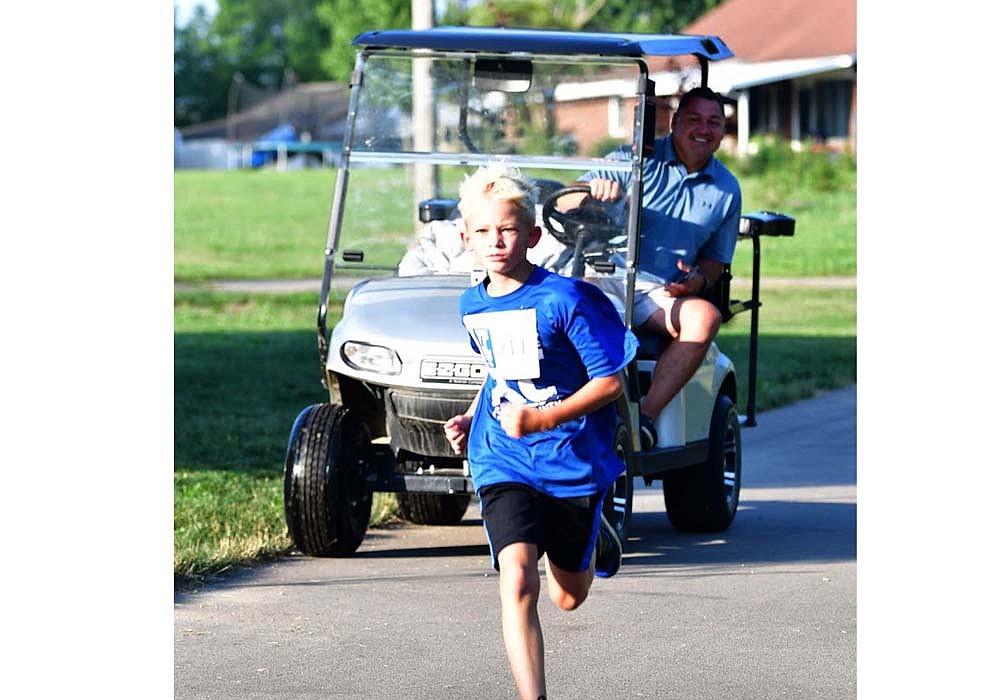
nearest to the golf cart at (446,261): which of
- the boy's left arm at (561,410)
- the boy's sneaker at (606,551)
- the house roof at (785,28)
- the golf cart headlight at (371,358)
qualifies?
the golf cart headlight at (371,358)

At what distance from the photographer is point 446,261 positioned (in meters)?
8.66

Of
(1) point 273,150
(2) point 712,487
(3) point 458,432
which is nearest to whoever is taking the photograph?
(3) point 458,432

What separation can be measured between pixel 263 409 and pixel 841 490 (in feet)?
14.6

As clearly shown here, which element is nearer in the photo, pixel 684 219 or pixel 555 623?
pixel 555 623

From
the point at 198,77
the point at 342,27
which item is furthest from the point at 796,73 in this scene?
the point at 198,77

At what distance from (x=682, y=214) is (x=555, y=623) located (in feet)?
7.67

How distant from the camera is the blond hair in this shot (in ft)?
16.9

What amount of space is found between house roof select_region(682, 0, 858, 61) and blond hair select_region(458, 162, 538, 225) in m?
37.3

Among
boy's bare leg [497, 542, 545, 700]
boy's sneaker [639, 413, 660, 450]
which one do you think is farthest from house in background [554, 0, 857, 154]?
boy's bare leg [497, 542, 545, 700]

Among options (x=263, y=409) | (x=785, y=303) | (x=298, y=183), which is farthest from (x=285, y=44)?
(x=263, y=409)

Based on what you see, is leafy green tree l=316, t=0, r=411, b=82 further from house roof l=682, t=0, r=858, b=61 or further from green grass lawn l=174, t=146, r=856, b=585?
green grass lawn l=174, t=146, r=856, b=585

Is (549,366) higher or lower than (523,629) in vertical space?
higher

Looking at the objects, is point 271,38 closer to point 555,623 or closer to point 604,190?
point 604,190

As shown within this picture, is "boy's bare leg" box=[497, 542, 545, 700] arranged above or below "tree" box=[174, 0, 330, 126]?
below
